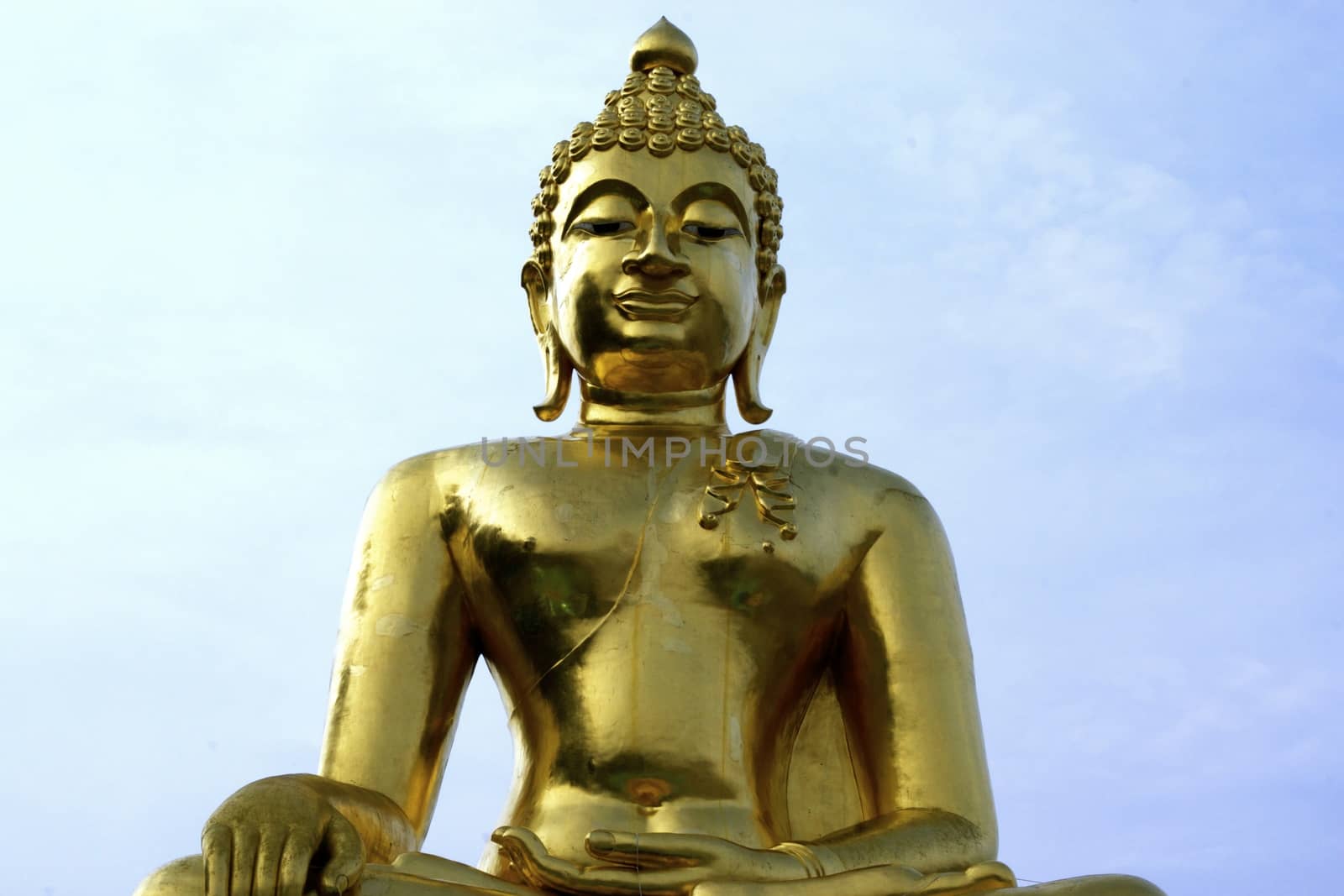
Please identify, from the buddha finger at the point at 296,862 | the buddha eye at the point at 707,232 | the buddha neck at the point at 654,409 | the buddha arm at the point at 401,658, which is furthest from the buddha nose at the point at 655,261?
the buddha finger at the point at 296,862

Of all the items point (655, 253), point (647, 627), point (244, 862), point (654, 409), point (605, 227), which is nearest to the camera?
point (244, 862)

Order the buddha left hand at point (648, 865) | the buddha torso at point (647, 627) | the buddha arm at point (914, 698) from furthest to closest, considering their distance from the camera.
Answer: the buddha torso at point (647, 627), the buddha arm at point (914, 698), the buddha left hand at point (648, 865)

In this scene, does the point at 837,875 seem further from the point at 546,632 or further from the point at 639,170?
the point at 639,170

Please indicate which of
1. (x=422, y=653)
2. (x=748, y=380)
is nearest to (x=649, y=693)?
(x=422, y=653)

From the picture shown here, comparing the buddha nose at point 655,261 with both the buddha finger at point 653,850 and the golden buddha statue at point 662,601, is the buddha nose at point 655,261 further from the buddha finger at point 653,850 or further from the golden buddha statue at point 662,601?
the buddha finger at point 653,850

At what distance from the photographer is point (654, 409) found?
25.8 feet

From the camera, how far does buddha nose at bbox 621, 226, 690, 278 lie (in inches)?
297

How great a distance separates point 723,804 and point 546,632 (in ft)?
2.56

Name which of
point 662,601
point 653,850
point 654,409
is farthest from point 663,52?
point 653,850

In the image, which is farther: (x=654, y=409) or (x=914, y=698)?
(x=654, y=409)

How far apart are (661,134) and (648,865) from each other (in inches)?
103

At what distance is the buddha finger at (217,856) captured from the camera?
592cm

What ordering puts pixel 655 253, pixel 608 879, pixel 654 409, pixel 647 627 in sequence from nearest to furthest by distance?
pixel 608 879, pixel 647 627, pixel 655 253, pixel 654 409

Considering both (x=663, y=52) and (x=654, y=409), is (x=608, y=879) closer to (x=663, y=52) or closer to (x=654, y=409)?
(x=654, y=409)
